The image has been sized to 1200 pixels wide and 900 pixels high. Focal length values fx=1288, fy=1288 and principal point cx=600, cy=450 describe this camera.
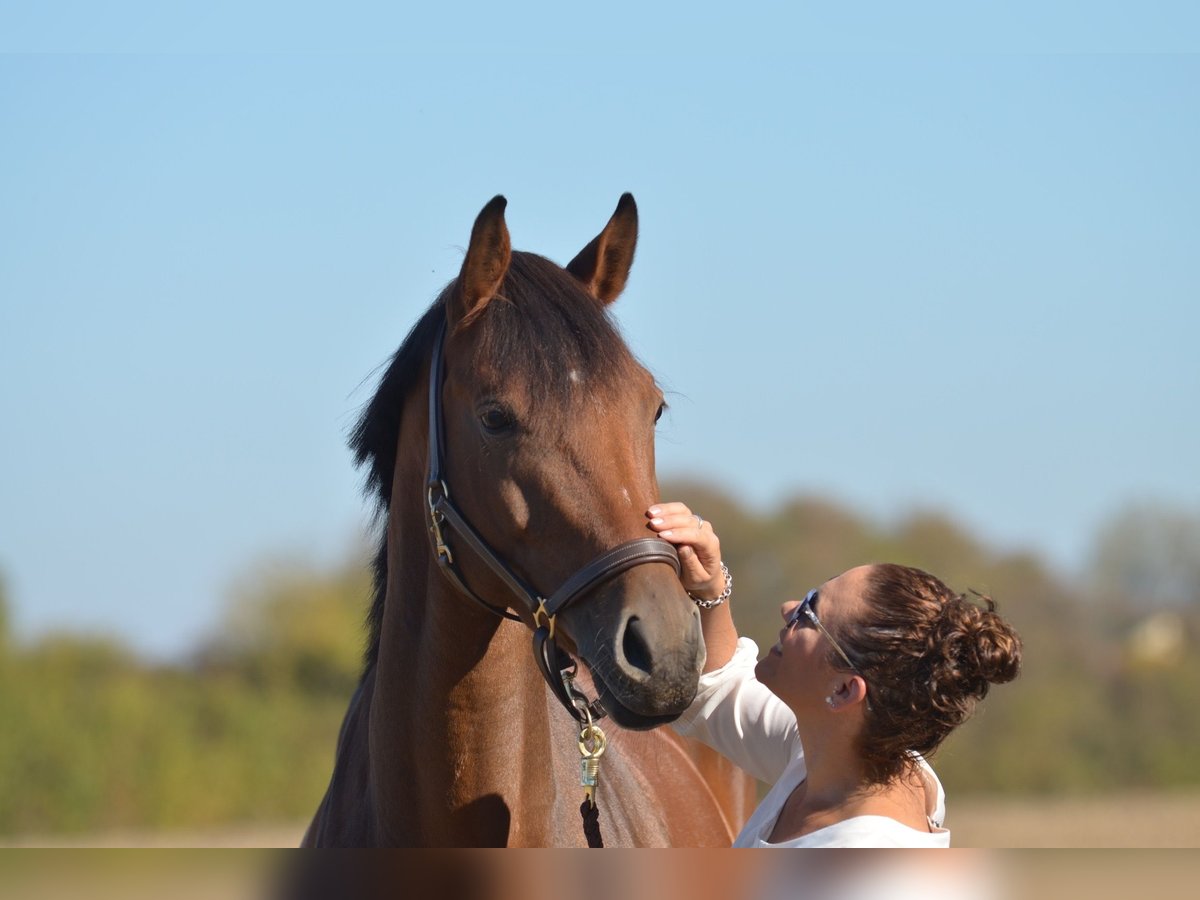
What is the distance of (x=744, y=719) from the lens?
132 inches

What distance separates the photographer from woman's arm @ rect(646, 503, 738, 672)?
2.74m

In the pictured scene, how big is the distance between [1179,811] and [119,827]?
1461 cm

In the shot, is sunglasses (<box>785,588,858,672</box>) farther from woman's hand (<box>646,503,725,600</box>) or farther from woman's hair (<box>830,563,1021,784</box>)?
woman's hand (<box>646,503,725,600</box>)

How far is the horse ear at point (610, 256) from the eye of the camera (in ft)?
11.0

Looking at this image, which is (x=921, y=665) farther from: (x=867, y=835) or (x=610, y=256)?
(x=610, y=256)

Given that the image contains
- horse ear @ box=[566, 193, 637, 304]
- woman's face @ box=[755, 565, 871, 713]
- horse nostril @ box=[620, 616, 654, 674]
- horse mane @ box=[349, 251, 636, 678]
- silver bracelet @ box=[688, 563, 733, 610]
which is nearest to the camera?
horse nostril @ box=[620, 616, 654, 674]

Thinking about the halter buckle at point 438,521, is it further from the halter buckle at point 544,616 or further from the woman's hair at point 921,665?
the woman's hair at point 921,665

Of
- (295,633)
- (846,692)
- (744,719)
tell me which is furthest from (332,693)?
(846,692)

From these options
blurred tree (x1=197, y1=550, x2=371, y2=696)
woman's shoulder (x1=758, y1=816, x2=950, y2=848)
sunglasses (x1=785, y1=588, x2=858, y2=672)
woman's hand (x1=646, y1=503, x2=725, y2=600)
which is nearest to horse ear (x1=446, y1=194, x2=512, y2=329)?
woman's hand (x1=646, y1=503, x2=725, y2=600)

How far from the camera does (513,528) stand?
9.23ft

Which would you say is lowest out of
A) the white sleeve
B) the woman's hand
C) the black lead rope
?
the black lead rope

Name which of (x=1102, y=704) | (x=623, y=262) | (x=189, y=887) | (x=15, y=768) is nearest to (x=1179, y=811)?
(x=1102, y=704)

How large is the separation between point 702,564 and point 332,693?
67.4 feet

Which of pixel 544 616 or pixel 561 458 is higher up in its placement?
pixel 561 458
